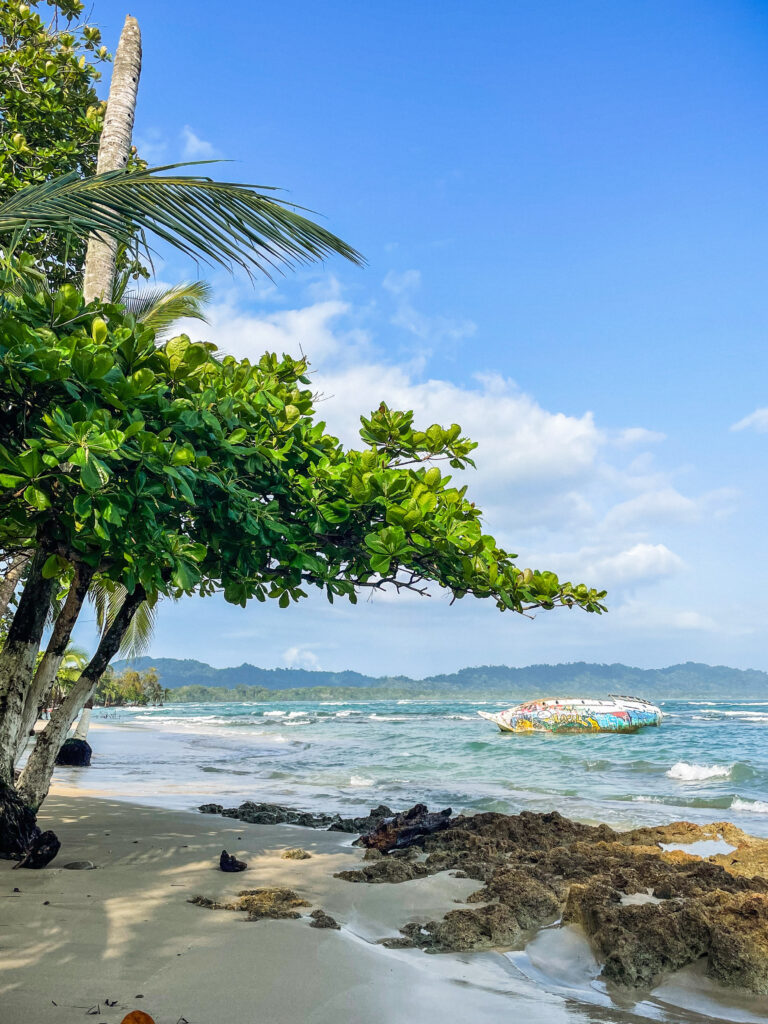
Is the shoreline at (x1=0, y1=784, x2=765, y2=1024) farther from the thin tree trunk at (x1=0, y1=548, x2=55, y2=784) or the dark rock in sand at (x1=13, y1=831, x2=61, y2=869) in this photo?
the thin tree trunk at (x1=0, y1=548, x2=55, y2=784)

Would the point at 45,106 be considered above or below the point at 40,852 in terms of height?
above

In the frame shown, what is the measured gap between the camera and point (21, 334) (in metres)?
3.58

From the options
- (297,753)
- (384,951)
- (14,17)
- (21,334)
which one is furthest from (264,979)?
(297,753)

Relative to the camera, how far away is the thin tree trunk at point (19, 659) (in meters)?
5.23

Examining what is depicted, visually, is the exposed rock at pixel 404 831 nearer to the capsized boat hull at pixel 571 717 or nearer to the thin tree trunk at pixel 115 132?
the thin tree trunk at pixel 115 132

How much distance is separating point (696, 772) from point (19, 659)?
46.3 feet

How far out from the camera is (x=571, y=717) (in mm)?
29438

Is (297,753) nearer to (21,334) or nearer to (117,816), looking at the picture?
(117,816)

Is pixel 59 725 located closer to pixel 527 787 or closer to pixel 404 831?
pixel 404 831

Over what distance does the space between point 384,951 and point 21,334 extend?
146 inches

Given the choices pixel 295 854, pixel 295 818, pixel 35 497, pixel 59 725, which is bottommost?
pixel 295 818

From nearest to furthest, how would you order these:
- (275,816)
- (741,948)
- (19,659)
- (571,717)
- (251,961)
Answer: (251,961)
(741,948)
(19,659)
(275,816)
(571,717)

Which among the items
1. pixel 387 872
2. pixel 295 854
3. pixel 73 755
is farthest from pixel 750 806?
pixel 73 755

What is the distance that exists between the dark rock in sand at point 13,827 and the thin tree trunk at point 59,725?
17cm
